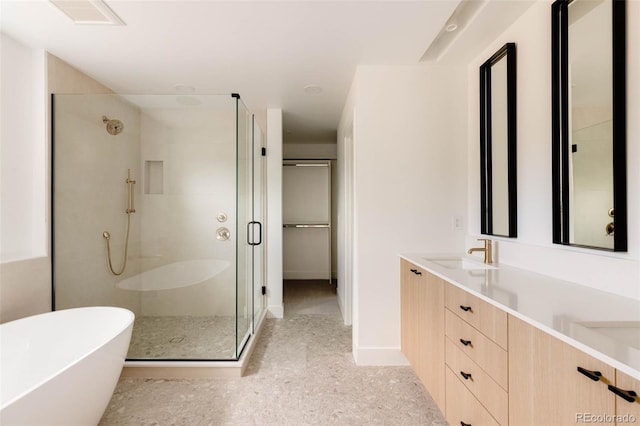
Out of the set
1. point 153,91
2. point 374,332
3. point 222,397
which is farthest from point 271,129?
point 222,397

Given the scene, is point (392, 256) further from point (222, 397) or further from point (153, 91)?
point (153, 91)

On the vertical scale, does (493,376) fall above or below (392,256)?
Answer: below

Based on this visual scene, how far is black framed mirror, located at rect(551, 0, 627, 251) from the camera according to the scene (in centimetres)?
119

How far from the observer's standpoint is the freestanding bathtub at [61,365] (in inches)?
44.5

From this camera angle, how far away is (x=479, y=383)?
1225mm

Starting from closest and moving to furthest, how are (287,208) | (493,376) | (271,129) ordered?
1. (493,376)
2. (271,129)
3. (287,208)

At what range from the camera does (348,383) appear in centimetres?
206

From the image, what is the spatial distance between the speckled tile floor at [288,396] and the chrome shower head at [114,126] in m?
1.86

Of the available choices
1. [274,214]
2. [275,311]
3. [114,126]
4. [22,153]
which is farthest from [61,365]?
[274,214]

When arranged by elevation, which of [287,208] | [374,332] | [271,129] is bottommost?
[374,332]

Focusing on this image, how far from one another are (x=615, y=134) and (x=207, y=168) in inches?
92.3

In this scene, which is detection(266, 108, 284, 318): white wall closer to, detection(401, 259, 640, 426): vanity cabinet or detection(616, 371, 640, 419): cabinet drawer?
detection(401, 259, 640, 426): vanity cabinet

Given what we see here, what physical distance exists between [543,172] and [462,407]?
1275 mm

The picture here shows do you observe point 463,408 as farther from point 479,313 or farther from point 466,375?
point 479,313
